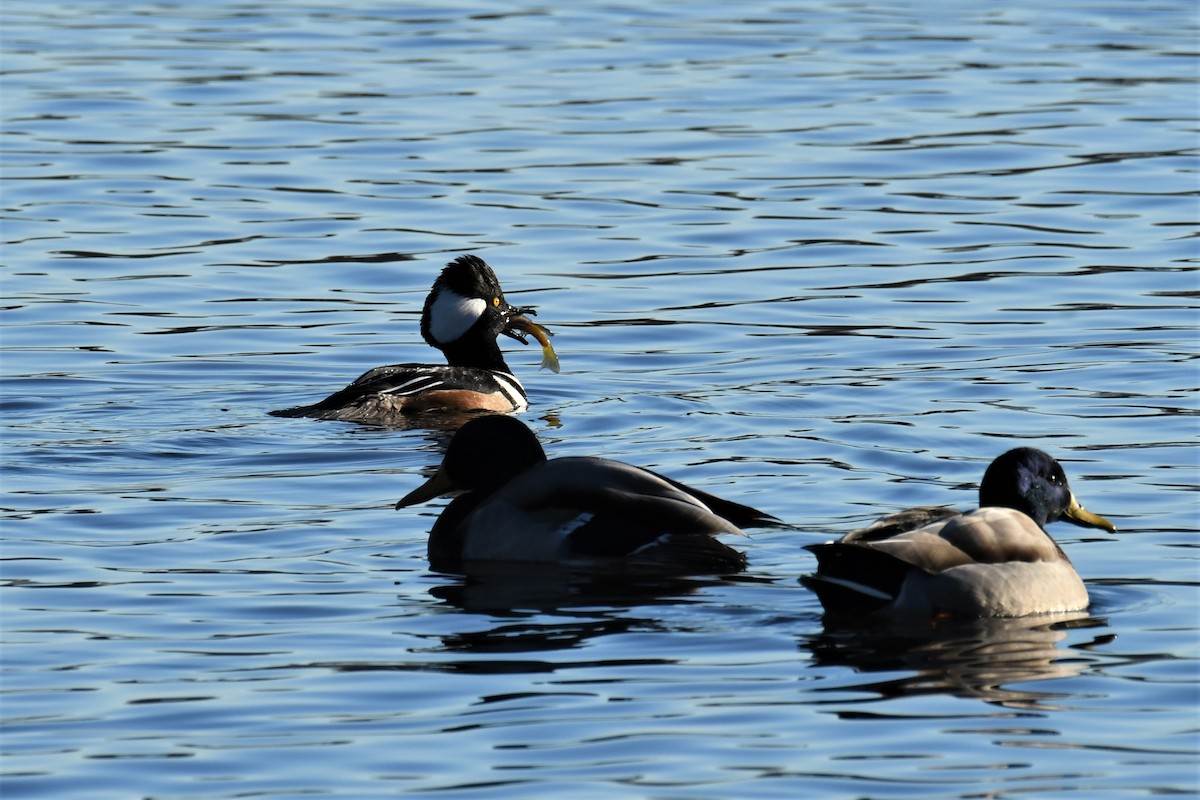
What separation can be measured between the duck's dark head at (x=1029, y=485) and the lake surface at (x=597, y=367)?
0.46 metres

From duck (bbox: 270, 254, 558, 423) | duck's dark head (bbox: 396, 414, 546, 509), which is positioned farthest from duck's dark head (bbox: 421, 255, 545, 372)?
duck's dark head (bbox: 396, 414, 546, 509)

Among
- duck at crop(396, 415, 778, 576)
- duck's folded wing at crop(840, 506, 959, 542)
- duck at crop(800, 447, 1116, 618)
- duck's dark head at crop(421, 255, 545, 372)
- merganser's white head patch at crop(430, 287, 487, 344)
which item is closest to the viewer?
duck at crop(800, 447, 1116, 618)

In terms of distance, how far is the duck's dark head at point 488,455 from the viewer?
11516mm

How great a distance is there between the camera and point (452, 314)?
16.7 m

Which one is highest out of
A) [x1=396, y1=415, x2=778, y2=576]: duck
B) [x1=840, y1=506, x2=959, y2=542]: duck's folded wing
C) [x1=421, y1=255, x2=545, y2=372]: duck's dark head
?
[x1=421, y1=255, x2=545, y2=372]: duck's dark head

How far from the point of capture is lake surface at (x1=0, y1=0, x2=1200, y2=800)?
8359mm

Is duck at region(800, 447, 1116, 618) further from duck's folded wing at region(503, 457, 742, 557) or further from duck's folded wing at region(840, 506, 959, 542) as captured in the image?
duck's folded wing at region(503, 457, 742, 557)

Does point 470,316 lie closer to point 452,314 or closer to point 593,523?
point 452,314

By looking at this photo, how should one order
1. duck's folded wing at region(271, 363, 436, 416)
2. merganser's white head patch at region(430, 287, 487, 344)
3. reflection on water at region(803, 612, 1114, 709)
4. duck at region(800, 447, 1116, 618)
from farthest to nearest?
merganser's white head patch at region(430, 287, 487, 344), duck's folded wing at region(271, 363, 436, 416), duck at region(800, 447, 1116, 618), reflection on water at region(803, 612, 1114, 709)

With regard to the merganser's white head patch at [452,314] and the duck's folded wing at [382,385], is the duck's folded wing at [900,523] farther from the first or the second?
the merganser's white head patch at [452,314]

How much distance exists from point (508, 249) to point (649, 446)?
21.7 feet

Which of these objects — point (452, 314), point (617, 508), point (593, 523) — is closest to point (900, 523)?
point (617, 508)

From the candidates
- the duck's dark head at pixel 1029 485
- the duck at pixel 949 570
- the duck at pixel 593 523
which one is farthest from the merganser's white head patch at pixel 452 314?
the duck at pixel 949 570

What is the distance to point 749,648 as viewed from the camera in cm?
934
